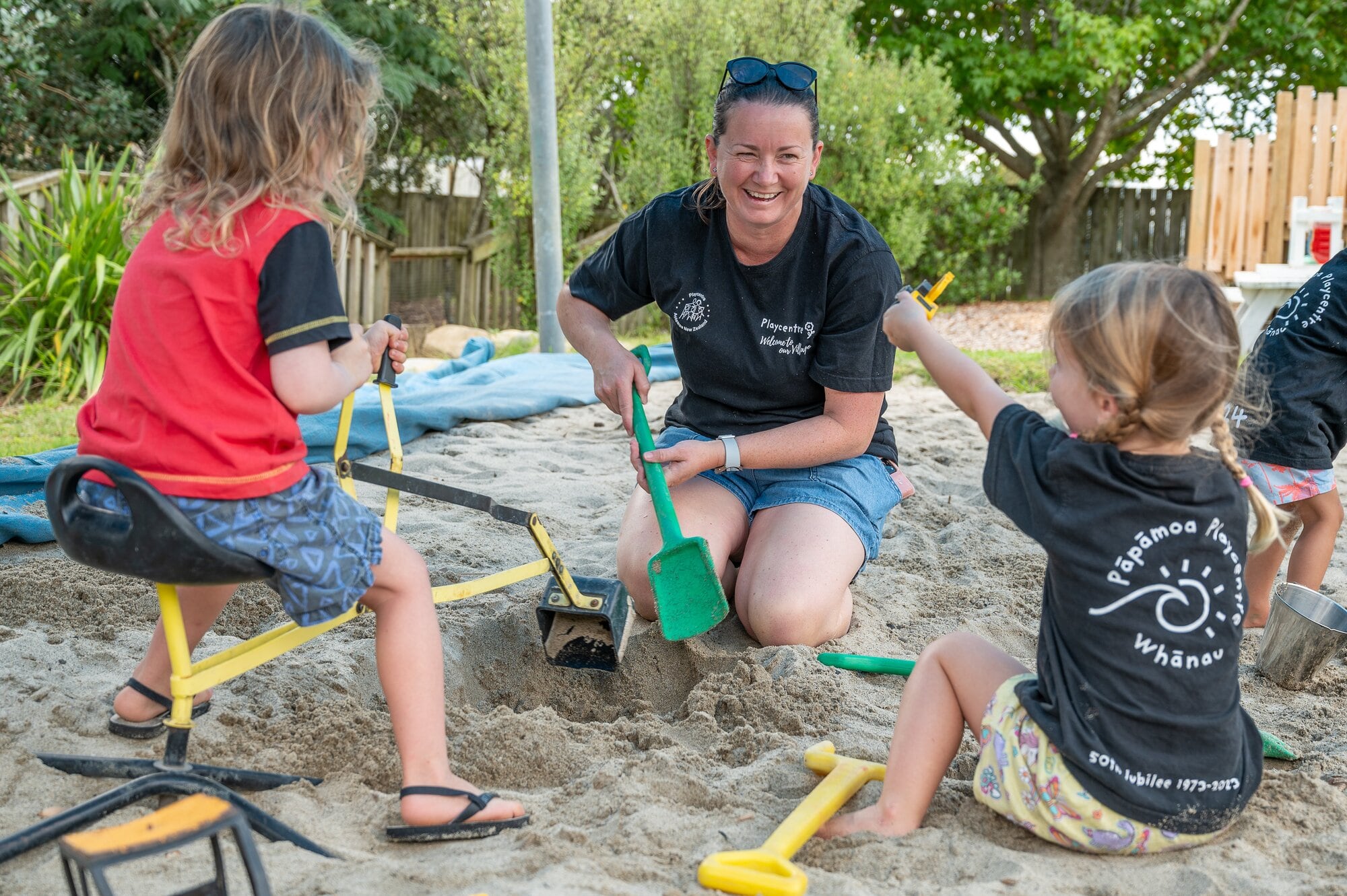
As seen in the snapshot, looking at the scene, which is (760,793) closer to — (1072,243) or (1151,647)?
(1151,647)

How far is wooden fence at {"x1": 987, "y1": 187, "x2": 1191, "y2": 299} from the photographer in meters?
13.2

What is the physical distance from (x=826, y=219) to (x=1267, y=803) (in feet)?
5.23

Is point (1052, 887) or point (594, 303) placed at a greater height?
point (594, 303)

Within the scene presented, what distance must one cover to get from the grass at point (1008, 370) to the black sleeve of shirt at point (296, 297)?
14.3 ft

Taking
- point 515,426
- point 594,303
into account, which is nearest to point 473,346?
point 515,426

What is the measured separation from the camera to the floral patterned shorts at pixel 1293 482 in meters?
2.81

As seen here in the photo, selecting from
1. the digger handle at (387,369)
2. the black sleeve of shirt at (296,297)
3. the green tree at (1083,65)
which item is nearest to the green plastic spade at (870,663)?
the digger handle at (387,369)

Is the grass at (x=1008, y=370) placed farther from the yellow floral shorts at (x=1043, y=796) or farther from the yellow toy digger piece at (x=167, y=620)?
the yellow toy digger piece at (x=167, y=620)

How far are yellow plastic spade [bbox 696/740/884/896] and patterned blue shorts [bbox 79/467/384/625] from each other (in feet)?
2.24

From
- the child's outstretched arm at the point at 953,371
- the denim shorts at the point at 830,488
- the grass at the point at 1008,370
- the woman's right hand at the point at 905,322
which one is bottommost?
the denim shorts at the point at 830,488

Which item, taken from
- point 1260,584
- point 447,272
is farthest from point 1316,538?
point 447,272

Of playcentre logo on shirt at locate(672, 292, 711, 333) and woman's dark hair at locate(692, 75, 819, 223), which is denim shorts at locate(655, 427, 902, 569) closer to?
playcentre logo on shirt at locate(672, 292, 711, 333)

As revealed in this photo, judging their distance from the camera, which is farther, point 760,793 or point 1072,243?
point 1072,243

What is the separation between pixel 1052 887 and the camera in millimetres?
1580
